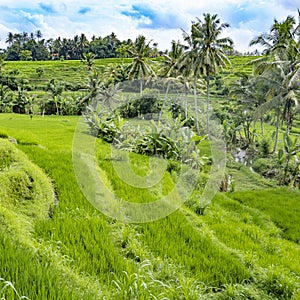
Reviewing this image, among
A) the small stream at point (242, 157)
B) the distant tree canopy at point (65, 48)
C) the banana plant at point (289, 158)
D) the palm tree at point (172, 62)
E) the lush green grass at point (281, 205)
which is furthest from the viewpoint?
the distant tree canopy at point (65, 48)

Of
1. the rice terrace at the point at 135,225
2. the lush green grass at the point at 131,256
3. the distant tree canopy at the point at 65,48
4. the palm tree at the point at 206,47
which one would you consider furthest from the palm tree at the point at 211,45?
the distant tree canopy at the point at 65,48

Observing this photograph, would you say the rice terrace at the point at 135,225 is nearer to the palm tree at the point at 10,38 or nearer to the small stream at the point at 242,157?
the small stream at the point at 242,157

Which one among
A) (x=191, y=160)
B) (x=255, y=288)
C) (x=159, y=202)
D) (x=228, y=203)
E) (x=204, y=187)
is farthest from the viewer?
(x=191, y=160)

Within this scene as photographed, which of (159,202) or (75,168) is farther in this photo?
(75,168)

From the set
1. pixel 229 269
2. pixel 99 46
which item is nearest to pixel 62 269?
pixel 229 269

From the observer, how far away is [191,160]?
41.5 feet

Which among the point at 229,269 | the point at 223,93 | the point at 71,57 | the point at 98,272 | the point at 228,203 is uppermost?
the point at 71,57

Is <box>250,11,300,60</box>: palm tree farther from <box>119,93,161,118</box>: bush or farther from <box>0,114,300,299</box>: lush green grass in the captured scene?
<box>0,114,300,299</box>: lush green grass

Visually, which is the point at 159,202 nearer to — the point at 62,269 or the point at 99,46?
the point at 62,269

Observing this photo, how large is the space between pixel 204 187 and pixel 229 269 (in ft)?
22.1

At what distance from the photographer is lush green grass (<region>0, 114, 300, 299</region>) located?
294 centimetres

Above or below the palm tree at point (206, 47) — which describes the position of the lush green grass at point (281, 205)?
below

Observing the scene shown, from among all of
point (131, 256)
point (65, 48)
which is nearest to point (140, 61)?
point (131, 256)

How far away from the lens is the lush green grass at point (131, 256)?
9.64 feet
